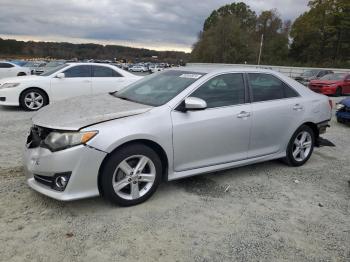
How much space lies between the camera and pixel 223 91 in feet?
14.8

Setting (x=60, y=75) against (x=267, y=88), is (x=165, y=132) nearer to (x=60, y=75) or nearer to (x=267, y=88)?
(x=267, y=88)

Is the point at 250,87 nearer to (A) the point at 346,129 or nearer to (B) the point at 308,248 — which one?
(B) the point at 308,248

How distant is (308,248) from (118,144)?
2054 millimetres

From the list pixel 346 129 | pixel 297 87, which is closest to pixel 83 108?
pixel 297 87

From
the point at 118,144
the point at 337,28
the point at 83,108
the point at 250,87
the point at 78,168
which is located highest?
the point at 337,28

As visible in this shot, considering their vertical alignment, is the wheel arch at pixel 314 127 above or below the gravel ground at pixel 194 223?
above

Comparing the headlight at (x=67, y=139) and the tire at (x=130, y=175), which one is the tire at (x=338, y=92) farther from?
the headlight at (x=67, y=139)

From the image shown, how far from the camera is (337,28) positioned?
47375mm

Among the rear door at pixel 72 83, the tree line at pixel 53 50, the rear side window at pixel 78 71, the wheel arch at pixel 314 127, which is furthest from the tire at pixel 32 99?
the tree line at pixel 53 50

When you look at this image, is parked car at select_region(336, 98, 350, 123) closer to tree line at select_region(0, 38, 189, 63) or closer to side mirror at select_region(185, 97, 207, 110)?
side mirror at select_region(185, 97, 207, 110)

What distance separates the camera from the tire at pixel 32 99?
9.56 metres

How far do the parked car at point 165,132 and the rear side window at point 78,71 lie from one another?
5.69 metres

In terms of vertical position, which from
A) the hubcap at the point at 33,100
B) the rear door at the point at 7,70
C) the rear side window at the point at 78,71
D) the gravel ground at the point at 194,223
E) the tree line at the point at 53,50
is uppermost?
the tree line at the point at 53,50

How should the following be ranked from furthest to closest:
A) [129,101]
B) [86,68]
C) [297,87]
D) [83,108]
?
[86,68] → [297,87] → [129,101] → [83,108]
